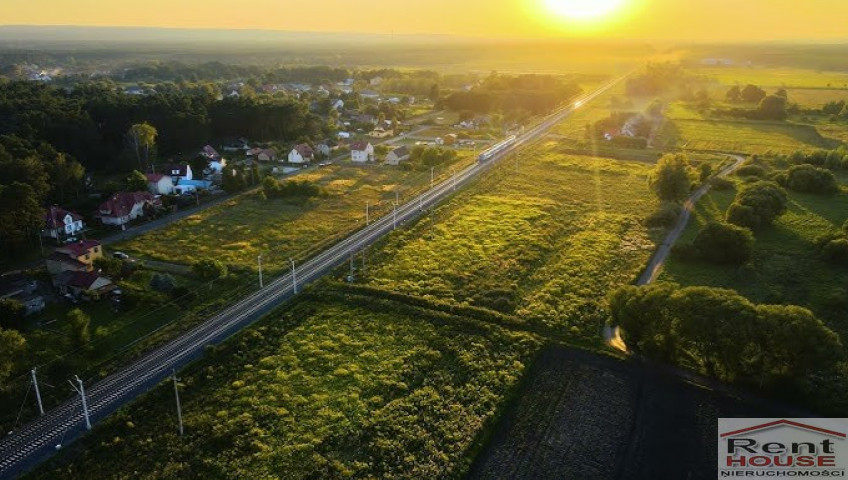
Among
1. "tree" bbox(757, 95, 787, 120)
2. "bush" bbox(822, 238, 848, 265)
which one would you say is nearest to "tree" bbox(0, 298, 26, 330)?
"bush" bbox(822, 238, 848, 265)

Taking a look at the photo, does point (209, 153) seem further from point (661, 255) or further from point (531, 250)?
point (661, 255)

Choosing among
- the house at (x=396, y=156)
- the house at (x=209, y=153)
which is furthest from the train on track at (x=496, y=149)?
the house at (x=209, y=153)

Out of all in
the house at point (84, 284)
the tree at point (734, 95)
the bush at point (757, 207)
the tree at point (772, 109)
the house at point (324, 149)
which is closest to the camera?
the house at point (84, 284)

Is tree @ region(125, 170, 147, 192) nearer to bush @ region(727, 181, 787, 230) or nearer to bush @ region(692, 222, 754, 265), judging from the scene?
bush @ region(692, 222, 754, 265)

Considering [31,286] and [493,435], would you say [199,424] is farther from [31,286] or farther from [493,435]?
[31,286]

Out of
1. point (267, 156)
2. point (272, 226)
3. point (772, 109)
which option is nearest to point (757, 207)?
point (272, 226)

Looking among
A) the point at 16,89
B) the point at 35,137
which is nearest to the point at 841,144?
the point at 35,137

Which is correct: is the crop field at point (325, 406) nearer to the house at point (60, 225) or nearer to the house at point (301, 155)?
the house at point (60, 225)
